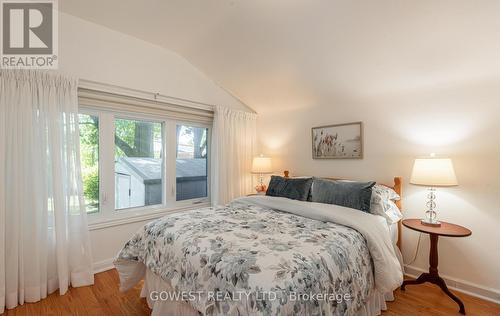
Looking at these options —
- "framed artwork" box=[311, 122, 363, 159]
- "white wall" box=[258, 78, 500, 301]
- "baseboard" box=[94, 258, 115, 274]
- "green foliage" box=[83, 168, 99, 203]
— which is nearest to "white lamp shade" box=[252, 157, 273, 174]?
"framed artwork" box=[311, 122, 363, 159]

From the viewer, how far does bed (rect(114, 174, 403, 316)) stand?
1.11 meters

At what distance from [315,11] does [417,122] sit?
1.48 m

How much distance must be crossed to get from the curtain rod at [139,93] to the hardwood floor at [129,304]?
6.29 ft

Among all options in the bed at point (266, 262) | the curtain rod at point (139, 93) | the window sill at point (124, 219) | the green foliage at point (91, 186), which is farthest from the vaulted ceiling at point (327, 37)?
the window sill at point (124, 219)

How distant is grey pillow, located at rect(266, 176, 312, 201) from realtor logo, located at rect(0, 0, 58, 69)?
2535 mm

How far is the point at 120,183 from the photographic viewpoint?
2.78 meters

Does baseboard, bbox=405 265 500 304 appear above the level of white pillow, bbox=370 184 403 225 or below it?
below

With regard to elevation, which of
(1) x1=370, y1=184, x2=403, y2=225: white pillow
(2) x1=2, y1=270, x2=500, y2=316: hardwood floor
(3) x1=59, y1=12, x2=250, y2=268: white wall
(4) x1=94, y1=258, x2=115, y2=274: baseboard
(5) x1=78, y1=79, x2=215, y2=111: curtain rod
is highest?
(3) x1=59, y1=12, x2=250, y2=268: white wall

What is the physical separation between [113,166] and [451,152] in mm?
3448

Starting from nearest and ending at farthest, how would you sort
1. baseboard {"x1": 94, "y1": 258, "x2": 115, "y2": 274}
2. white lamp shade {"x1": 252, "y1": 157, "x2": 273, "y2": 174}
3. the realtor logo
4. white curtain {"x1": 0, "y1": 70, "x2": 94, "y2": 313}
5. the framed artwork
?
white curtain {"x1": 0, "y1": 70, "x2": 94, "y2": 313}
the realtor logo
baseboard {"x1": 94, "y1": 258, "x2": 115, "y2": 274}
the framed artwork
white lamp shade {"x1": 252, "y1": 157, "x2": 273, "y2": 174}

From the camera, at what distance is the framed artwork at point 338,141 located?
2.79 m

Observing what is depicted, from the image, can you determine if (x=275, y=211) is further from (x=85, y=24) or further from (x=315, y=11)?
(x=85, y=24)

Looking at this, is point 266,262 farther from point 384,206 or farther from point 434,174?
point 434,174

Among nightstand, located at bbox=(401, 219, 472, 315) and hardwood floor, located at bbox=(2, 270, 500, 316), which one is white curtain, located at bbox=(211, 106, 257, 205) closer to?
hardwood floor, located at bbox=(2, 270, 500, 316)
